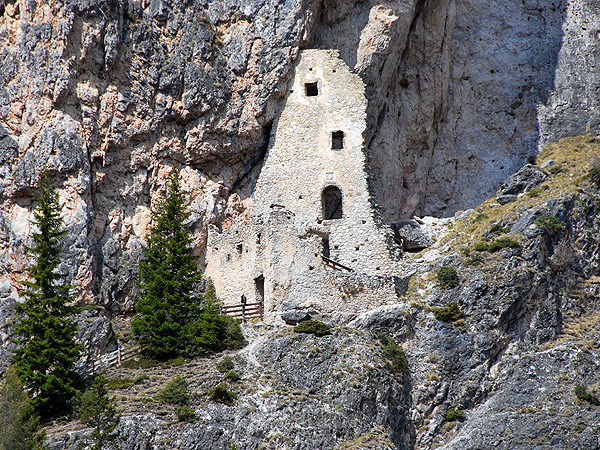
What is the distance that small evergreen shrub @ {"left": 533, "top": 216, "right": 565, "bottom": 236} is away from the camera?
55147 millimetres

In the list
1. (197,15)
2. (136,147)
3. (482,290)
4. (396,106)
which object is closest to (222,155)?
(136,147)

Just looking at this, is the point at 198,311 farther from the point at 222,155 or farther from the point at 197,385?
the point at 222,155

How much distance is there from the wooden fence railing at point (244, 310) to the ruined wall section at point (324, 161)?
19.1 feet

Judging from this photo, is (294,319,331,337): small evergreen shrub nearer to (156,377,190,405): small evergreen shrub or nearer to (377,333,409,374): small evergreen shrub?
(377,333,409,374): small evergreen shrub

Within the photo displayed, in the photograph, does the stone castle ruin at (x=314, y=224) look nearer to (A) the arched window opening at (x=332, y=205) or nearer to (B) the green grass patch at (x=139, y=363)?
(A) the arched window opening at (x=332, y=205)

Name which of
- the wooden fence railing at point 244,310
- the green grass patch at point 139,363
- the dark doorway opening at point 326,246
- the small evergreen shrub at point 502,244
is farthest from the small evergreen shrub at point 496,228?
the green grass patch at point 139,363

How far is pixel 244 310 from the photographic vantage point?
173ft

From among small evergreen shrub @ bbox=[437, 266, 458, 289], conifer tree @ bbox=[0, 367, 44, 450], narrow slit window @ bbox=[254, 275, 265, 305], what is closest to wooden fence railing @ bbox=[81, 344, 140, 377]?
conifer tree @ bbox=[0, 367, 44, 450]

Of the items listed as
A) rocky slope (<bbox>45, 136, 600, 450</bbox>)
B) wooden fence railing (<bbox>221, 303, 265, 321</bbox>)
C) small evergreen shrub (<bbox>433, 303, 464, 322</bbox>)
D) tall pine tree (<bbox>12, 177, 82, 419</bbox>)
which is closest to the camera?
rocky slope (<bbox>45, 136, 600, 450</bbox>)

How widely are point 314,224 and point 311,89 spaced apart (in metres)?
10.3

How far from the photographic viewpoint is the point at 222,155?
59.2m

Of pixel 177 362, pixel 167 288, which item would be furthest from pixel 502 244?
pixel 177 362

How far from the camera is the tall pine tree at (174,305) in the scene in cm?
4938

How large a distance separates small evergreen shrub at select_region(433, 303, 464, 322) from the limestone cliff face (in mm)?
12342
